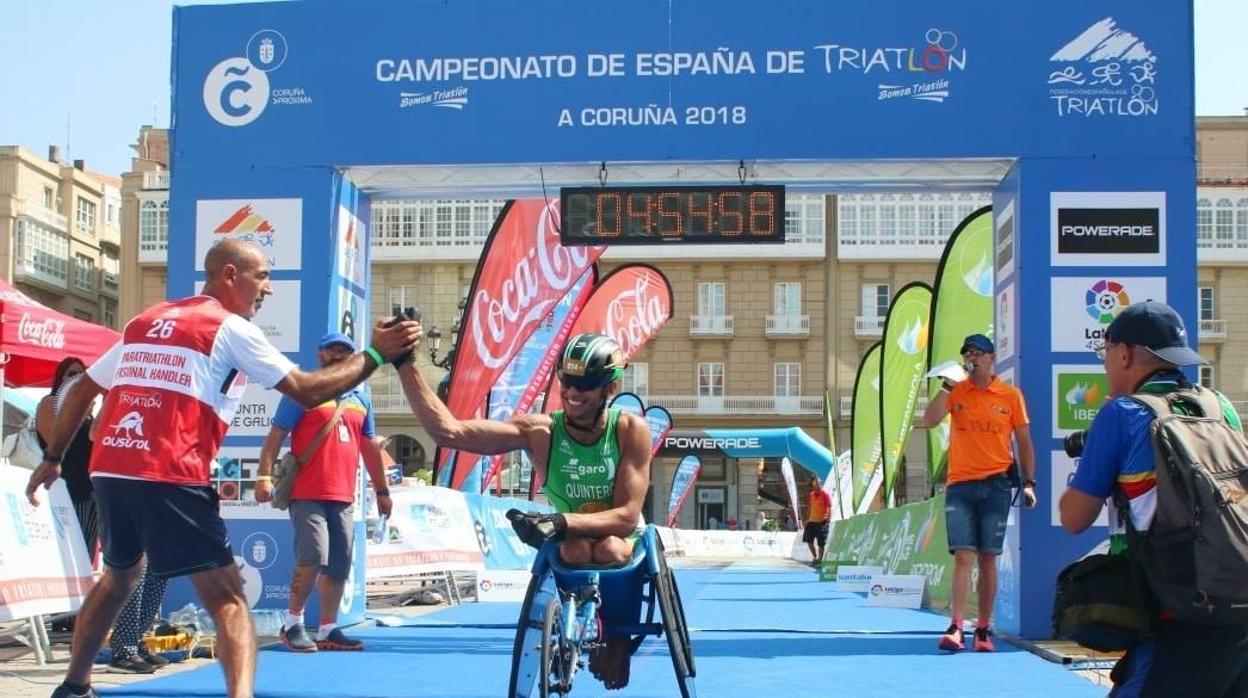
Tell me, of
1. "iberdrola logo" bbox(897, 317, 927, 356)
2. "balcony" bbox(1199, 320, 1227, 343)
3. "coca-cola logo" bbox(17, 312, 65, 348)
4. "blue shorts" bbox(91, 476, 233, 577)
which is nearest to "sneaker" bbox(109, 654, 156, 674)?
"blue shorts" bbox(91, 476, 233, 577)

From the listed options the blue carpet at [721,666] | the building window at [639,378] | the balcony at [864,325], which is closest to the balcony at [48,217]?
the building window at [639,378]

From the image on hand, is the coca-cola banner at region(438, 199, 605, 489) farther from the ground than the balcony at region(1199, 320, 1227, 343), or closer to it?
closer to it

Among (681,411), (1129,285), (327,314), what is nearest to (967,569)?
(1129,285)

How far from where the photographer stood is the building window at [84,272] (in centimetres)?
7006

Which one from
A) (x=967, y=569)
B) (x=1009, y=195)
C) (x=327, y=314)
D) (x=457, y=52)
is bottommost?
(x=967, y=569)

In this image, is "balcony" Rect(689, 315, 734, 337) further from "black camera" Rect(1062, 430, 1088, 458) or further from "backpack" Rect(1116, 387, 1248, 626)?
"backpack" Rect(1116, 387, 1248, 626)

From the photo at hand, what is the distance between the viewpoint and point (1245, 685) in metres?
3.67

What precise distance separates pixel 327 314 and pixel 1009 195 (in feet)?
16.6

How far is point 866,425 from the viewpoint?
75.7 ft

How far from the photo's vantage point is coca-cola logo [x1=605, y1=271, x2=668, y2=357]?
23203 mm

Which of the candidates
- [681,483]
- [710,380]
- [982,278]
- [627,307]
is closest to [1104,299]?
[982,278]

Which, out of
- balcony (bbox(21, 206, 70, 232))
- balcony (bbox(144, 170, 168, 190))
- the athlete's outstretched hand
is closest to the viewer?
the athlete's outstretched hand

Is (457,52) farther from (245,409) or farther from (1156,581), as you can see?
(1156,581)

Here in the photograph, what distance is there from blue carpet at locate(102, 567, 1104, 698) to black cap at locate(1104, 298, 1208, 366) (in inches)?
134
